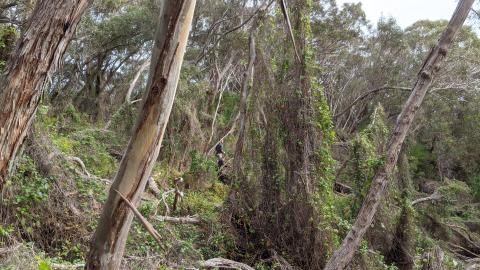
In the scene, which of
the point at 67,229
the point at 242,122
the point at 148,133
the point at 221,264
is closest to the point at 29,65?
the point at 148,133

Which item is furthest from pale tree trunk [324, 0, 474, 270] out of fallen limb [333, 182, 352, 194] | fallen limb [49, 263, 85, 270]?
fallen limb [333, 182, 352, 194]

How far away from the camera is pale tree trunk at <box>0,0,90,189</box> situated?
307 centimetres

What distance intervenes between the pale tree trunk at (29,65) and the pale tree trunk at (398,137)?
15.3 feet

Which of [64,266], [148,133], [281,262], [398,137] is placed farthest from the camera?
[281,262]

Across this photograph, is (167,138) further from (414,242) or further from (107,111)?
(107,111)

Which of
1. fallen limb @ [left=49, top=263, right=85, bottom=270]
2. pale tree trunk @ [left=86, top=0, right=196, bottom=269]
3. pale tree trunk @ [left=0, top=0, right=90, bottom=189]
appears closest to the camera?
pale tree trunk @ [left=86, top=0, right=196, bottom=269]

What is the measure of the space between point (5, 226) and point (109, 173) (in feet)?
15.5

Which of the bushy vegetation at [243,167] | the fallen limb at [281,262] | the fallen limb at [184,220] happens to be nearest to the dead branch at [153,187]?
the bushy vegetation at [243,167]

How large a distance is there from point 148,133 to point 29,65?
1.54 m

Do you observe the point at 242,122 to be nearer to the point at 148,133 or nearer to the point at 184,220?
the point at 184,220

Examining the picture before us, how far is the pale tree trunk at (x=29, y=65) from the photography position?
3072 mm

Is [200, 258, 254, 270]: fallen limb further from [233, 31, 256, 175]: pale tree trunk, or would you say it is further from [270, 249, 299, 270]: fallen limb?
[233, 31, 256, 175]: pale tree trunk

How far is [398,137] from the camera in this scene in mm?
6480

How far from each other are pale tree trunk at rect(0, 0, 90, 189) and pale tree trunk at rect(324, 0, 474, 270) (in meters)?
4.68
